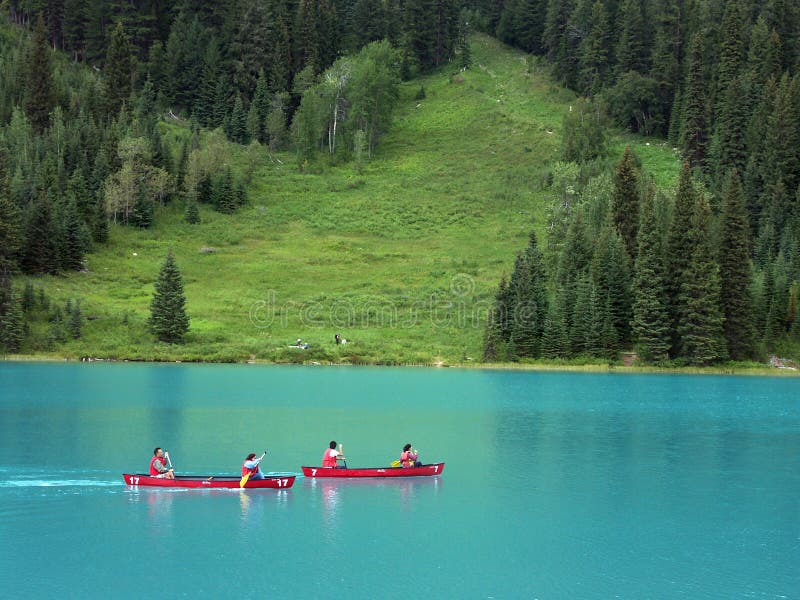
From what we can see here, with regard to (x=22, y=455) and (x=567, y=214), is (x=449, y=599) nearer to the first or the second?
(x=22, y=455)

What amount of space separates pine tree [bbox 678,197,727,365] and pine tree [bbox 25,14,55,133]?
104074 millimetres

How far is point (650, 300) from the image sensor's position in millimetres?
104938

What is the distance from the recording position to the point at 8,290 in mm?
100812

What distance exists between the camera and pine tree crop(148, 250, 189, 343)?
338ft

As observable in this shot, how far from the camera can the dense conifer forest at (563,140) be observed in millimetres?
107188

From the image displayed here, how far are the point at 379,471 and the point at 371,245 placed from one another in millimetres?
96780

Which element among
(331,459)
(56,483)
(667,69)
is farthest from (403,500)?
(667,69)

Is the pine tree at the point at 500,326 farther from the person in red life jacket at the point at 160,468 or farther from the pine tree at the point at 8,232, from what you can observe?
the person in red life jacket at the point at 160,468

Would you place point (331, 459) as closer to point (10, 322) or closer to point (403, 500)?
point (403, 500)

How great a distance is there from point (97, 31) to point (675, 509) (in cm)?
17406

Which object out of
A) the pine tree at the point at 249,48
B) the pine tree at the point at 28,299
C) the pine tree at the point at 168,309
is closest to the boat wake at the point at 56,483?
the pine tree at the point at 168,309

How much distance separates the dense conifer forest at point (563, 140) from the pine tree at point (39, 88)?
38 cm

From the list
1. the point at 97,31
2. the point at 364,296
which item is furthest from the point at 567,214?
the point at 97,31

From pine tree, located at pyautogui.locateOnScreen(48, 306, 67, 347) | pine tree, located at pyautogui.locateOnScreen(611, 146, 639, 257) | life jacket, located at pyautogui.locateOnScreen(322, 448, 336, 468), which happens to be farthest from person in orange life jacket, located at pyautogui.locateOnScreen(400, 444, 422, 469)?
pine tree, located at pyautogui.locateOnScreen(611, 146, 639, 257)
